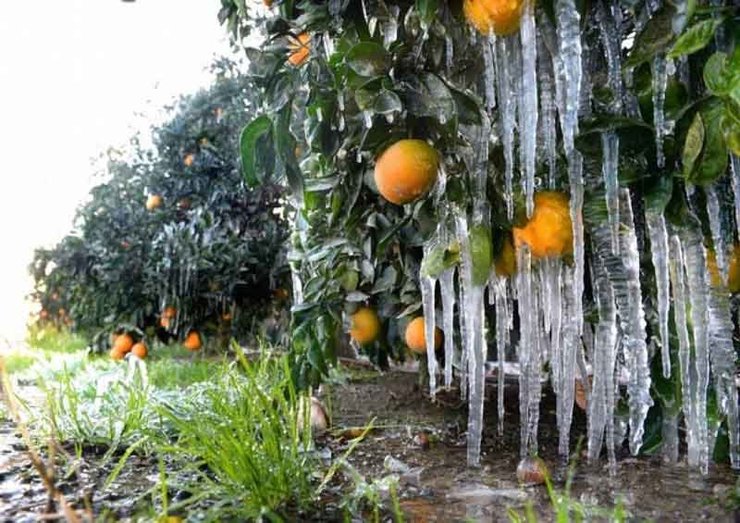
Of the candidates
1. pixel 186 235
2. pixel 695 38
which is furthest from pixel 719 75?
pixel 186 235

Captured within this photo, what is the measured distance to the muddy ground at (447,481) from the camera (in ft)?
3.85

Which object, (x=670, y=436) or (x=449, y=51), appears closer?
(x=449, y=51)

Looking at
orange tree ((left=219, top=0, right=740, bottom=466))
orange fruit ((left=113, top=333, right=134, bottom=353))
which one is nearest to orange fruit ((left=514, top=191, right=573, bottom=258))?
orange tree ((left=219, top=0, right=740, bottom=466))

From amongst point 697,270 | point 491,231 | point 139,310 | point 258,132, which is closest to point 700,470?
point 697,270

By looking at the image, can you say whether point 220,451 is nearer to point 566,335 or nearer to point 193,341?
point 566,335

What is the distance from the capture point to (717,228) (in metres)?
1.10

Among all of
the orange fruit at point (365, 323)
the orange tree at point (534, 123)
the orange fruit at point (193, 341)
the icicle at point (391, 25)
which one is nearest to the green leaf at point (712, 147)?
the orange tree at point (534, 123)

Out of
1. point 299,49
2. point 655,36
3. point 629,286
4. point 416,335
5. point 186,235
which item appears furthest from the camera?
point 186,235

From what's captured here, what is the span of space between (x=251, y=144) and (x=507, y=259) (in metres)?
0.56

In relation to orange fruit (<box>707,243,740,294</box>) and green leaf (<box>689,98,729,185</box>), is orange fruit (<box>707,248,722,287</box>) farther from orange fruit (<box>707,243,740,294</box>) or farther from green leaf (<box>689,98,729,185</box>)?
green leaf (<box>689,98,729,185</box>)

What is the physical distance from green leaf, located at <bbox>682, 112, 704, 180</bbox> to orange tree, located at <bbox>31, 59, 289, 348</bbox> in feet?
10.0

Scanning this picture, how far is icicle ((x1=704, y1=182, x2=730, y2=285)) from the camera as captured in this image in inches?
43.4

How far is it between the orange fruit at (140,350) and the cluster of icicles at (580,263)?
3090mm

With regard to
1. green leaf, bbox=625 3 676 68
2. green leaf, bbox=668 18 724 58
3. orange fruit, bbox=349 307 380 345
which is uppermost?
green leaf, bbox=625 3 676 68
